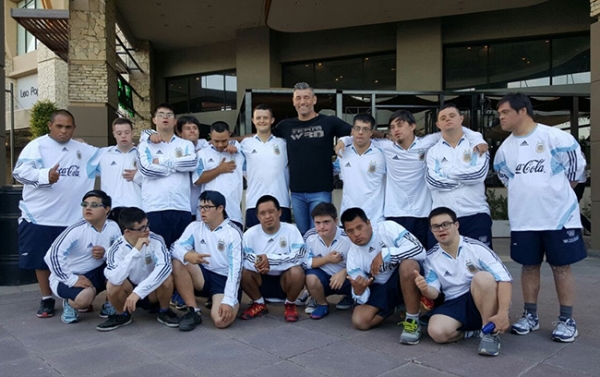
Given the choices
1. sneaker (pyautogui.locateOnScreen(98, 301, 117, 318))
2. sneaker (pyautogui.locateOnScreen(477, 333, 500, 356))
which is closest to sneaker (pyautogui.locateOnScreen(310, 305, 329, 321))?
sneaker (pyautogui.locateOnScreen(477, 333, 500, 356))

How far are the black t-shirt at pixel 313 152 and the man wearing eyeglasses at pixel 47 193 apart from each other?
7.35 ft

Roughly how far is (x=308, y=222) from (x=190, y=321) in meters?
1.65

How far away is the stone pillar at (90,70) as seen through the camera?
1332 centimetres

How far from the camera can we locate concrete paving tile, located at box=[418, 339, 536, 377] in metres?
3.18

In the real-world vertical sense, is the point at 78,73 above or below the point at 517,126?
above

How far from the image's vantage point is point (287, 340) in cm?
393

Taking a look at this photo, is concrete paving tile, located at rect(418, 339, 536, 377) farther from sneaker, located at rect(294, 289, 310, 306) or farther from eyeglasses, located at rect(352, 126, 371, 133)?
eyeglasses, located at rect(352, 126, 371, 133)

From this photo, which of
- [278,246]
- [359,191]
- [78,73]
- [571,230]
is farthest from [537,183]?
[78,73]

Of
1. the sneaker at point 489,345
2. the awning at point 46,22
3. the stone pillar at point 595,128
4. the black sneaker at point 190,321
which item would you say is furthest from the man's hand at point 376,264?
the awning at point 46,22

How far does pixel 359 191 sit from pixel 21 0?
115 feet

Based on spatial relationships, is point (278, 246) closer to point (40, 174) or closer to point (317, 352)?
point (317, 352)

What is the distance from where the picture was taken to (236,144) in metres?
5.33

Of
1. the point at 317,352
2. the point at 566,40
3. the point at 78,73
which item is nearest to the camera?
the point at 317,352

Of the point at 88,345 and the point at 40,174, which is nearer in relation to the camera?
the point at 88,345
